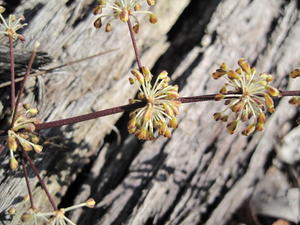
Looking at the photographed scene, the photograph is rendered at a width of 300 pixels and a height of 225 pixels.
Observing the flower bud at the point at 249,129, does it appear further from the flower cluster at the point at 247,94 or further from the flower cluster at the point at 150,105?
the flower cluster at the point at 150,105

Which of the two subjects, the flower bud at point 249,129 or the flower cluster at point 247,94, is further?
the flower bud at point 249,129

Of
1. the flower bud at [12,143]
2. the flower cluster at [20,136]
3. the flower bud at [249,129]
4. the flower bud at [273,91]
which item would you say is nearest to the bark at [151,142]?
the flower cluster at [20,136]

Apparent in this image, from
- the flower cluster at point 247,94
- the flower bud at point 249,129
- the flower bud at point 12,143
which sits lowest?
the flower bud at point 12,143

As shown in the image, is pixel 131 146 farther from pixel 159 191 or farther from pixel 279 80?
pixel 279 80

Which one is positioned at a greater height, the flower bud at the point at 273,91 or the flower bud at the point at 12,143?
the flower bud at the point at 273,91

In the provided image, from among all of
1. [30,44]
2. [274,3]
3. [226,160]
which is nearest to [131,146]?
[226,160]

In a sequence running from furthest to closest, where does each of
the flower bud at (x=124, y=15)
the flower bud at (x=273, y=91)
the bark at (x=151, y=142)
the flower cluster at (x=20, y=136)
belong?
the bark at (x=151, y=142)
the flower bud at (x=124, y=15)
the flower cluster at (x=20, y=136)
the flower bud at (x=273, y=91)

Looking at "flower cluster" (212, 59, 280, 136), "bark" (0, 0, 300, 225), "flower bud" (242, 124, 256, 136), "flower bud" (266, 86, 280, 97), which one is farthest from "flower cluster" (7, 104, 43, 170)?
"flower bud" (266, 86, 280, 97)

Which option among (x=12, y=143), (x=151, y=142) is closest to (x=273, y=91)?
(x=151, y=142)
